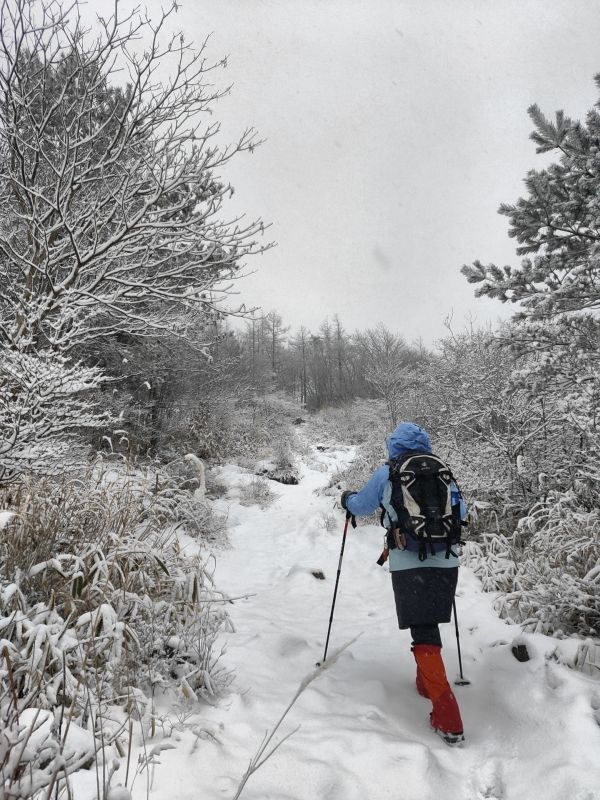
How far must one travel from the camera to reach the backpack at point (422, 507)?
2771mm

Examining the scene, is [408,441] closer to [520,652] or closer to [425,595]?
[425,595]

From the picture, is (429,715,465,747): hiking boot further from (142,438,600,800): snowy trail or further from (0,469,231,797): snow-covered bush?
(0,469,231,797): snow-covered bush

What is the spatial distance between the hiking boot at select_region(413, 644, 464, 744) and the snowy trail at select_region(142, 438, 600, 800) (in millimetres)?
80

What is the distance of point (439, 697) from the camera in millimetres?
2463

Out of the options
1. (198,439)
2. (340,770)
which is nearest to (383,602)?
(340,770)

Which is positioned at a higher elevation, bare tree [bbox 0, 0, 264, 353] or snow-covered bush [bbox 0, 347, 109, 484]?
bare tree [bbox 0, 0, 264, 353]

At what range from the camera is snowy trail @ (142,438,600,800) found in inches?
73.8

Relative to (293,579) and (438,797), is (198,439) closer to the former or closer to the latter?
(293,579)

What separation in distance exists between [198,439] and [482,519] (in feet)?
28.0

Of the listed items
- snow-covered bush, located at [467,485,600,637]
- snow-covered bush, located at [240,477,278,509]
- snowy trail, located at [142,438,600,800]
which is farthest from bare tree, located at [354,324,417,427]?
snowy trail, located at [142,438,600,800]

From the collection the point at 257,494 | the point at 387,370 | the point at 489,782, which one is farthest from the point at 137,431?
the point at 387,370

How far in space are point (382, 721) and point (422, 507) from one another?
1311mm

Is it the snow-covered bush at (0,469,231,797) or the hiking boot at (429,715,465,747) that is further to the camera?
the hiking boot at (429,715,465,747)

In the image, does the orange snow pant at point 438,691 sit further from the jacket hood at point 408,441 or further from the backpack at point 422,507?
the jacket hood at point 408,441
